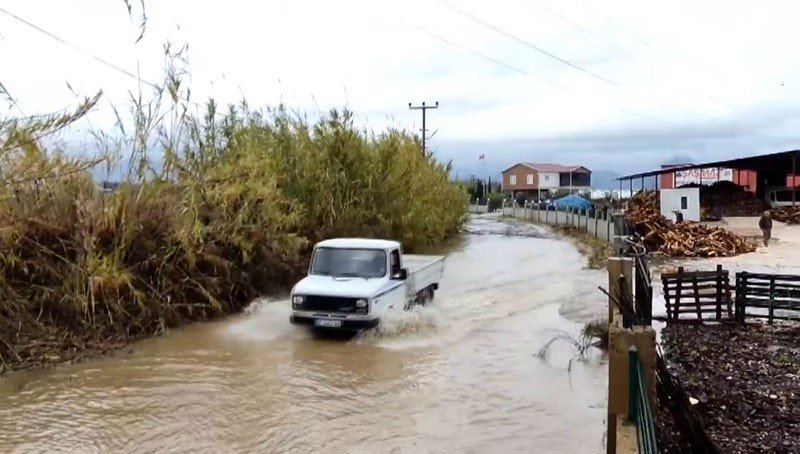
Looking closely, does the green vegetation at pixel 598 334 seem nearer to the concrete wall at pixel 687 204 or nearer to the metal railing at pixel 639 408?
the metal railing at pixel 639 408

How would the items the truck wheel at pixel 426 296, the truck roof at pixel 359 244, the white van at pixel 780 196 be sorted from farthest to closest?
the white van at pixel 780 196 < the truck wheel at pixel 426 296 < the truck roof at pixel 359 244

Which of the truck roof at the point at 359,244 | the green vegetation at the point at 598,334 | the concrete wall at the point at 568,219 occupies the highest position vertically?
the truck roof at the point at 359,244

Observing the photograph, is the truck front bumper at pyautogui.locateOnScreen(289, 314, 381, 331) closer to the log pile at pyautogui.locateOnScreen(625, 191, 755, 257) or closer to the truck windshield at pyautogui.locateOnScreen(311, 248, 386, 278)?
the truck windshield at pyautogui.locateOnScreen(311, 248, 386, 278)

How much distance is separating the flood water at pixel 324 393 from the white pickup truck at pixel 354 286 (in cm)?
46

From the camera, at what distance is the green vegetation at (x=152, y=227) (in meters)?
12.9

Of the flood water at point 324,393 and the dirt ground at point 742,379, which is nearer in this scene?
the dirt ground at point 742,379

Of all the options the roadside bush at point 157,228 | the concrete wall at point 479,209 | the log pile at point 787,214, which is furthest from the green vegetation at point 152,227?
the concrete wall at point 479,209

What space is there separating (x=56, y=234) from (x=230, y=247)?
4.11 m

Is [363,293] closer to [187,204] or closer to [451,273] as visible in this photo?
[187,204]

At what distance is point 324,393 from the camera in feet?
33.7

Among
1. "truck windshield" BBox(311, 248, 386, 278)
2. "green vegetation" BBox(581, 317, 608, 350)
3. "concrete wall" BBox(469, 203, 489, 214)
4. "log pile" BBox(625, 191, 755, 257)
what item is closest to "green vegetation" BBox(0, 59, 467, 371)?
"truck windshield" BBox(311, 248, 386, 278)

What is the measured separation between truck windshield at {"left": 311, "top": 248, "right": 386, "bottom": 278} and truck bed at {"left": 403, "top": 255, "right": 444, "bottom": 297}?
938 mm

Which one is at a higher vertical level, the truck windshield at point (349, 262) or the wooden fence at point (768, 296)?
the truck windshield at point (349, 262)

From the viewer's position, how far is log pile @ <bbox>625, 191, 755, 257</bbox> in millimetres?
26688
